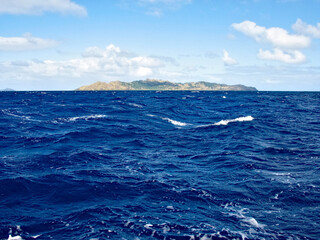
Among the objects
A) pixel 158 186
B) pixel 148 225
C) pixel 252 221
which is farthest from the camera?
pixel 158 186

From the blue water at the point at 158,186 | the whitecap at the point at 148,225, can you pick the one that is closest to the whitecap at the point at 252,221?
the blue water at the point at 158,186

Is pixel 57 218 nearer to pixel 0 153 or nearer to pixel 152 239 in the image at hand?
pixel 152 239

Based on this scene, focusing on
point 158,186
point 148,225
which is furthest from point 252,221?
point 158,186

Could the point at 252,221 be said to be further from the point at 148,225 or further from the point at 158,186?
the point at 158,186

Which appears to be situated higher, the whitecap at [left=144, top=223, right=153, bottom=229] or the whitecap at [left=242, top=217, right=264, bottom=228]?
the whitecap at [left=242, top=217, right=264, bottom=228]

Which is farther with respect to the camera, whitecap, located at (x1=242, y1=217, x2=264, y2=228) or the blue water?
whitecap, located at (x1=242, y1=217, x2=264, y2=228)

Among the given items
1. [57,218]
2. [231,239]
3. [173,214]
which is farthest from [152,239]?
[57,218]

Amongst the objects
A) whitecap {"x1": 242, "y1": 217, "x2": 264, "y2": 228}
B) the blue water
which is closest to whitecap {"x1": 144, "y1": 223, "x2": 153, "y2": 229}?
the blue water

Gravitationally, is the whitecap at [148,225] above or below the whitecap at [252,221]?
below

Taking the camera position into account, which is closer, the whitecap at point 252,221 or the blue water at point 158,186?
the blue water at point 158,186

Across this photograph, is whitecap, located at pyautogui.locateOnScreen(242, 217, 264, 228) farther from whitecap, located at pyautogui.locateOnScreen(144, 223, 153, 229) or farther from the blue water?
whitecap, located at pyautogui.locateOnScreen(144, 223, 153, 229)

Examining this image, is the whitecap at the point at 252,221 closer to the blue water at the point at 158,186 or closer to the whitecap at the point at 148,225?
the blue water at the point at 158,186

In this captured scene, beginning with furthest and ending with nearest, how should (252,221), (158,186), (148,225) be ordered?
(158,186)
(252,221)
(148,225)

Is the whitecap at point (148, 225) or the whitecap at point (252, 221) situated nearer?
the whitecap at point (148, 225)
